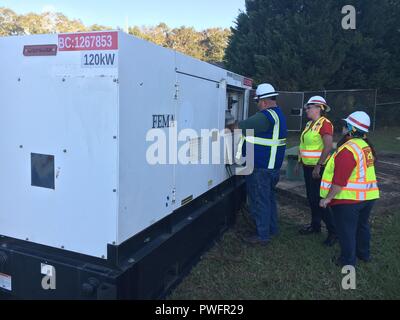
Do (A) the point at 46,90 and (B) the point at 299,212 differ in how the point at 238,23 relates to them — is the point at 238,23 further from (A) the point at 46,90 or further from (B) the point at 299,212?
(A) the point at 46,90

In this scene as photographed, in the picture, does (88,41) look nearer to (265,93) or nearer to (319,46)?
(265,93)

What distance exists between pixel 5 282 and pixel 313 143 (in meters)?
3.79

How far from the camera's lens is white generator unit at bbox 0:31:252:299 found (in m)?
2.44

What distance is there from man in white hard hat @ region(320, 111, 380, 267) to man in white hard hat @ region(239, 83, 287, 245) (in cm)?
74

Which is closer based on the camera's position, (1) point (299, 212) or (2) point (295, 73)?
(1) point (299, 212)

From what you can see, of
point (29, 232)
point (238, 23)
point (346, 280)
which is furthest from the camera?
point (238, 23)

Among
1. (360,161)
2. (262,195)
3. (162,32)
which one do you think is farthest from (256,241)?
(162,32)

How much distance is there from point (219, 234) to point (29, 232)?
261 centimetres

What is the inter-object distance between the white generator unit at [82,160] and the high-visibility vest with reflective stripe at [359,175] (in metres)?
1.93

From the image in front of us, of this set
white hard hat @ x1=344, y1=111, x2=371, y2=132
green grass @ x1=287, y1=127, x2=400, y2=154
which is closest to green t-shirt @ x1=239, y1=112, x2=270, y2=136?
white hard hat @ x1=344, y1=111, x2=371, y2=132

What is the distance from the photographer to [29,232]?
2.84 m

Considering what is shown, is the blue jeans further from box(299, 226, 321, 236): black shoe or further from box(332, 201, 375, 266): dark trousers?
box(332, 201, 375, 266): dark trousers

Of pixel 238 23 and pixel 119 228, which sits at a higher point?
pixel 238 23
